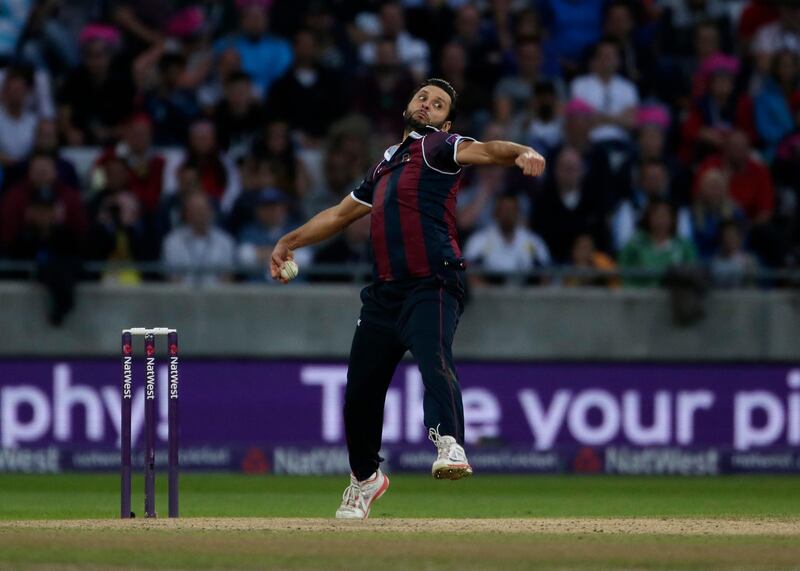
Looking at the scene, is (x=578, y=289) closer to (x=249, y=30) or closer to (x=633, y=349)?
(x=633, y=349)

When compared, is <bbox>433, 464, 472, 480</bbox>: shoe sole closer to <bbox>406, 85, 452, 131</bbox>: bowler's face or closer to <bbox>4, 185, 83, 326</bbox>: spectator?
<bbox>406, 85, 452, 131</bbox>: bowler's face

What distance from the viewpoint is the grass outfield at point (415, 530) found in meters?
7.28

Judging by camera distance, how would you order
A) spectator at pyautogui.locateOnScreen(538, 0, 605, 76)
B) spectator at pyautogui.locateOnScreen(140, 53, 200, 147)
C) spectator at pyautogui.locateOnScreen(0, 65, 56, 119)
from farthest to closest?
spectator at pyautogui.locateOnScreen(538, 0, 605, 76) < spectator at pyautogui.locateOnScreen(140, 53, 200, 147) < spectator at pyautogui.locateOnScreen(0, 65, 56, 119)

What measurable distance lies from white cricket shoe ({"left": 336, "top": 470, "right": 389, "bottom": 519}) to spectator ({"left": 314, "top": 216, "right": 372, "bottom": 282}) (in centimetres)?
570

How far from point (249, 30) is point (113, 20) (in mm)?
1304

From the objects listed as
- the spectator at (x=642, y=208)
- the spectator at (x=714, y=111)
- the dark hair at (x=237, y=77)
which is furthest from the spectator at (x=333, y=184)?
the spectator at (x=714, y=111)

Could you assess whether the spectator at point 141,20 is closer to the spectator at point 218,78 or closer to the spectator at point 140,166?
the spectator at point 218,78

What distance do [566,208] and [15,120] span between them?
188 inches

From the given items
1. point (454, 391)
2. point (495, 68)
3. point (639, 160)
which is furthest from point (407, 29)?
point (454, 391)

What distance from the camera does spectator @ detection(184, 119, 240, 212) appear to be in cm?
1502

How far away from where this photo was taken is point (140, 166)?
15.0 metres

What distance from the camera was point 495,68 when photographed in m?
16.5

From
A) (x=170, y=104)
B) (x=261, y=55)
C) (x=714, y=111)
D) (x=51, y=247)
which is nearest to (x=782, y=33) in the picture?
(x=714, y=111)

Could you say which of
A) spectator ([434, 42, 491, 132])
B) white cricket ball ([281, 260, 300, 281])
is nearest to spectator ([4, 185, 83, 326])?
spectator ([434, 42, 491, 132])
